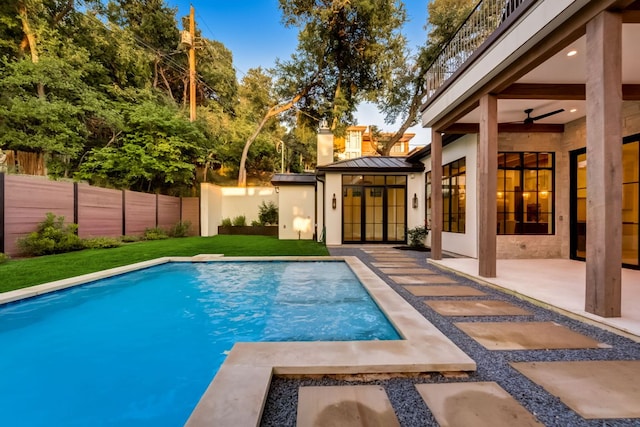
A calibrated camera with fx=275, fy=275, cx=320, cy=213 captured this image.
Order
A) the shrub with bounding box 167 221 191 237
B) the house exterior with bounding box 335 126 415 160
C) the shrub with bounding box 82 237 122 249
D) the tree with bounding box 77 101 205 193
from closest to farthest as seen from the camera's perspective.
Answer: the shrub with bounding box 82 237 122 249 < the tree with bounding box 77 101 205 193 < the shrub with bounding box 167 221 191 237 < the house exterior with bounding box 335 126 415 160

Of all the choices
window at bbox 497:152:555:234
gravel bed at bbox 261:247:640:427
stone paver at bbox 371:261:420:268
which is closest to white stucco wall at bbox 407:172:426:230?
window at bbox 497:152:555:234

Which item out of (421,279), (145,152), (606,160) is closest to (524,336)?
(606,160)

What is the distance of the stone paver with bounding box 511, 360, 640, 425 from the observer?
1551 millimetres

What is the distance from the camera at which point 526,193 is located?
6711 millimetres

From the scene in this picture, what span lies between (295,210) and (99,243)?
705 cm

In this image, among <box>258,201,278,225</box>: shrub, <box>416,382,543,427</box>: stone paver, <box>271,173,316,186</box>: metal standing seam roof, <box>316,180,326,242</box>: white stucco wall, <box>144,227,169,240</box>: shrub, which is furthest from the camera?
<box>258,201,278,225</box>: shrub

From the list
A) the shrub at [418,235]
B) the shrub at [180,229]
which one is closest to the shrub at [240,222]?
the shrub at [180,229]

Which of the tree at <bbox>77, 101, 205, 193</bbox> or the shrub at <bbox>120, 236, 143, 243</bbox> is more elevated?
the tree at <bbox>77, 101, 205, 193</bbox>

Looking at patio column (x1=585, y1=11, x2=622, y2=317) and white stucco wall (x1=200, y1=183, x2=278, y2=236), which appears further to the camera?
white stucco wall (x1=200, y1=183, x2=278, y2=236)

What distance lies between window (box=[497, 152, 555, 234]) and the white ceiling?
104 cm

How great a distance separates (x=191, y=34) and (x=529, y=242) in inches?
709

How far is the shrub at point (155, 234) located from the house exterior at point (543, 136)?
34.8 feet

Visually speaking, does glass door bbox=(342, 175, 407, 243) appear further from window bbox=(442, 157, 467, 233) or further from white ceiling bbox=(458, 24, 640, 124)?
white ceiling bbox=(458, 24, 640, 124)

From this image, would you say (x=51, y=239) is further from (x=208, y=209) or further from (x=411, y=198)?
(x=411, y=198)
